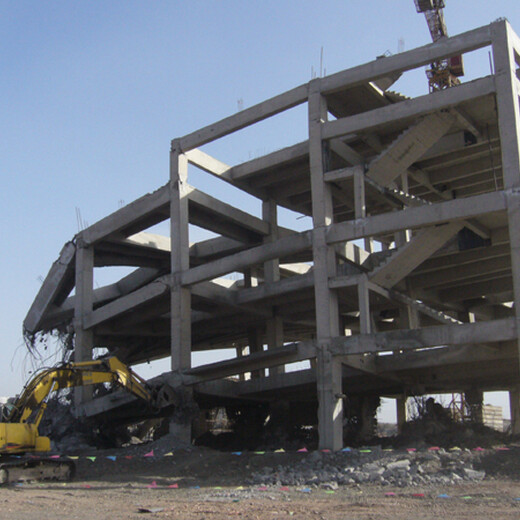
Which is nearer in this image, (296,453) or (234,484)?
(234,484)

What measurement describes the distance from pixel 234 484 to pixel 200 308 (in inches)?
638

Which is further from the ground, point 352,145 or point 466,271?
point 352,145

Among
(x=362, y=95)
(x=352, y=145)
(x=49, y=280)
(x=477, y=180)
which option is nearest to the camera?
(x=362, y=95)

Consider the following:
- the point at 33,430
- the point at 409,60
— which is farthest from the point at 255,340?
the point at 33,430

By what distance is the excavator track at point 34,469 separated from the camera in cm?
1856

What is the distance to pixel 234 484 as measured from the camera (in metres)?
18.6

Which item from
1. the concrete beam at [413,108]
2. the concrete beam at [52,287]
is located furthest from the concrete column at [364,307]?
the concrete beam at [52,287]

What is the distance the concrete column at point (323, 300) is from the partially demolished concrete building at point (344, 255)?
50mm

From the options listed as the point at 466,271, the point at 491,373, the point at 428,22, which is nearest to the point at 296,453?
the point at 491,373

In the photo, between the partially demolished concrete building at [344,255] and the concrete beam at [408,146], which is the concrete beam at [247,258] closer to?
the partially demolished concrete building at [344,255]

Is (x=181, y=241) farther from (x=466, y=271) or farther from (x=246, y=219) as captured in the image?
(x=466, y=271)

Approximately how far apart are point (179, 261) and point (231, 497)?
14.6 metres

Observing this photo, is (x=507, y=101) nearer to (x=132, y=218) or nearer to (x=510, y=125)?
(x=510, y=125)

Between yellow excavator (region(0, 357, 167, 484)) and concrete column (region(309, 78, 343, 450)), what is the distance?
730 centimetres
